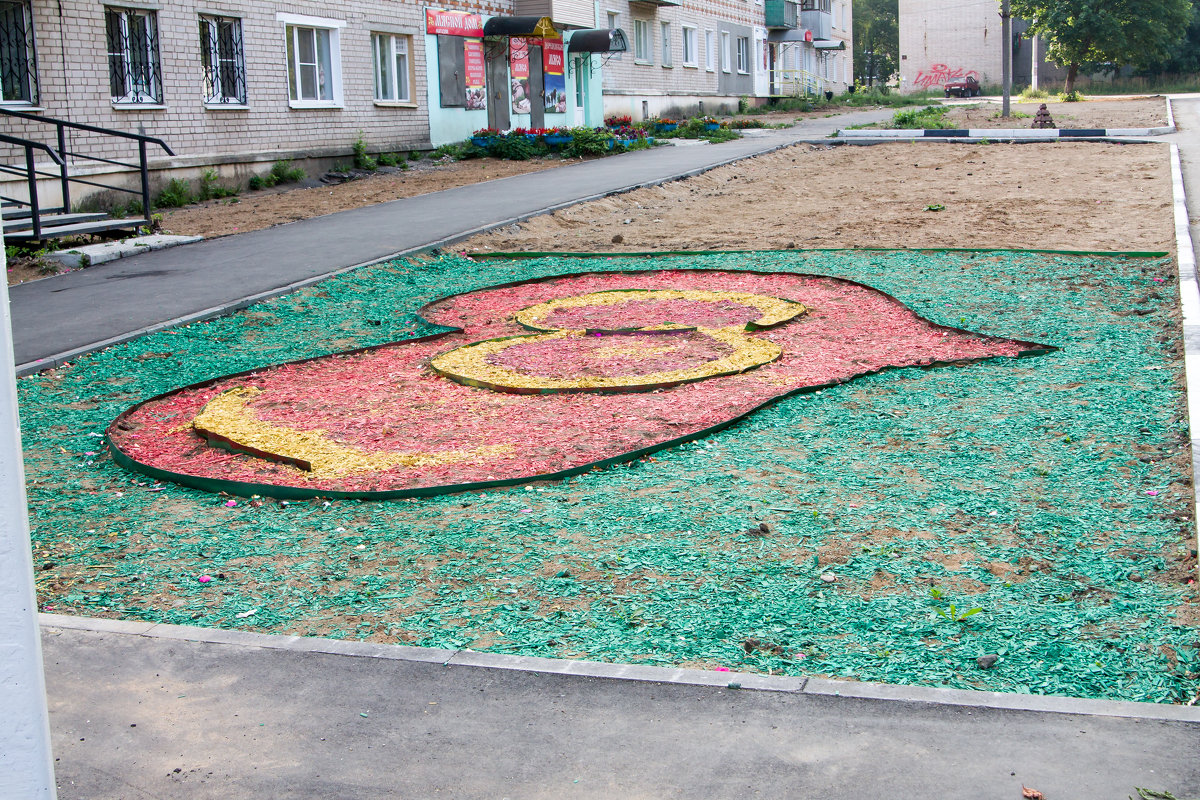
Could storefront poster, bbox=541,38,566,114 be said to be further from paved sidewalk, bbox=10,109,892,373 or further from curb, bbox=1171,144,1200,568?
curb, bbox=1171,144,1200,568

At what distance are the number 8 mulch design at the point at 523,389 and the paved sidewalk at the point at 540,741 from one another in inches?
79.5

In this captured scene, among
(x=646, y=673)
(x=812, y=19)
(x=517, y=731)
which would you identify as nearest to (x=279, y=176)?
(x=646, y=673)

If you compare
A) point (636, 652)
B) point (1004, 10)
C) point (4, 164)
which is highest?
point (1004, 10)

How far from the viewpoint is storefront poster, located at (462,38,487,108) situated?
1093 inches

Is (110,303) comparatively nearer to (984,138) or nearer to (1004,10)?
(984,138)

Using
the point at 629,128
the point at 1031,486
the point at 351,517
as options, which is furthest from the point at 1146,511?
the point at 629,128

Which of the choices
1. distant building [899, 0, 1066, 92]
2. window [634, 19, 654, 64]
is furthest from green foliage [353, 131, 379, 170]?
distant building [899, 0, 1066, 92]

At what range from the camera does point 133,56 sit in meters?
18.9

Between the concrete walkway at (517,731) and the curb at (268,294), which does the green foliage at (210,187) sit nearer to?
the curb at (268,294)

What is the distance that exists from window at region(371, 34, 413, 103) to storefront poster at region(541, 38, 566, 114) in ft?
→ 19.3

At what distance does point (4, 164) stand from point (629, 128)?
54.7ft

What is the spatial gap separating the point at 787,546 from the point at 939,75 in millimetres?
72561

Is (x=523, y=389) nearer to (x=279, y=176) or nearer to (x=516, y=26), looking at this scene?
(x=279, y=176)

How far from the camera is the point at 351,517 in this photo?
5.23 m
